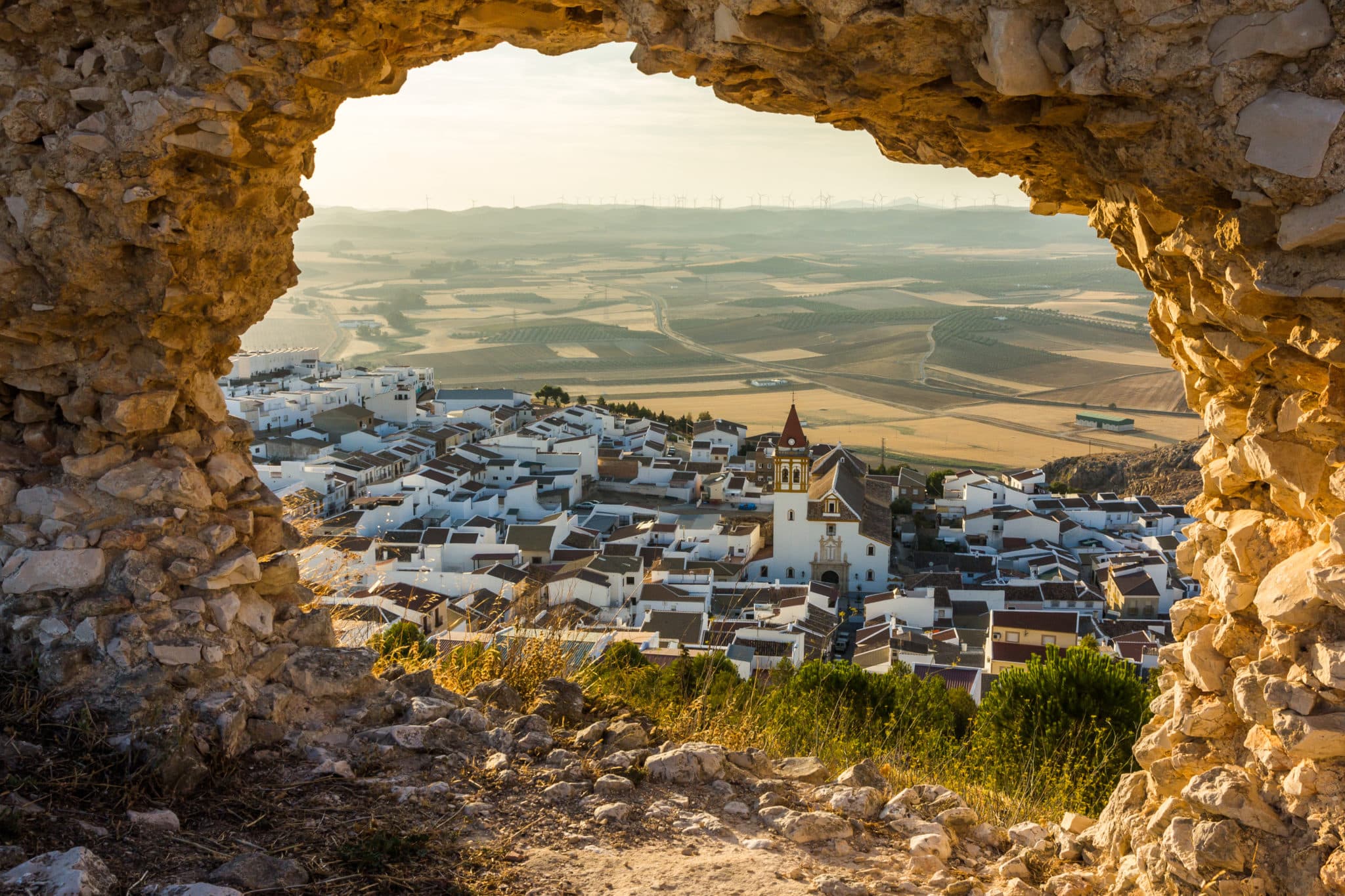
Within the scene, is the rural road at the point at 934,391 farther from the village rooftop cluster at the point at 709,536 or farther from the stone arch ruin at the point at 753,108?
the stone arch ruin at the point at 753,108

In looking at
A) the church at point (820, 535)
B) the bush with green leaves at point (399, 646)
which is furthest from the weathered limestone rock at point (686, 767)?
the church at point (820, 535)

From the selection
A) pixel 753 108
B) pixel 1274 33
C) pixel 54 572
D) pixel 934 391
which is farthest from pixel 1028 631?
pixel 934 391

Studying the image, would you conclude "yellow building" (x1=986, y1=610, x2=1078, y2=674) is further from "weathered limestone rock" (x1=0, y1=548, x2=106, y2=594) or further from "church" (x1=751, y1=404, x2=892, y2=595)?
"weathered limestone rock" (x1=0, y1=548, x2=106, y2=594)

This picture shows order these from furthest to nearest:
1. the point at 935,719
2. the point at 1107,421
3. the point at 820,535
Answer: the point at 1107,421 < the point at 820,535 < the point at 935,719

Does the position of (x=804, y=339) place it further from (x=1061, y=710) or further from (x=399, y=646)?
(x=399, y=646)

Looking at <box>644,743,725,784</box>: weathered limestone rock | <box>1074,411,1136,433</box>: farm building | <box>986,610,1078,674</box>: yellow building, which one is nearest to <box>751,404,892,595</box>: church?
<box>986,610,1078,674</box>: yellow building

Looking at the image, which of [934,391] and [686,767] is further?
[934,391]

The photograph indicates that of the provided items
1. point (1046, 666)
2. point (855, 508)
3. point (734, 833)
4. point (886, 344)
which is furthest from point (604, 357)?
point (734, 833)
